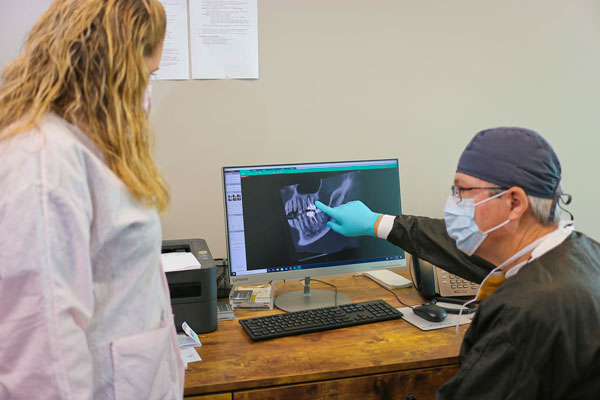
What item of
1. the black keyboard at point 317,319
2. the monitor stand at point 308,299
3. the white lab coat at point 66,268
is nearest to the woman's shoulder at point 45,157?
the white lab coat at point 66,268

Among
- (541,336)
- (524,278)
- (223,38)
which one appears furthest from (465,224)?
(223,38)

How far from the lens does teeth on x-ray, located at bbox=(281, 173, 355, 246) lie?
69.9 inches

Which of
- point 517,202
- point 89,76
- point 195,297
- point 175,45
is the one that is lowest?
point 195,297

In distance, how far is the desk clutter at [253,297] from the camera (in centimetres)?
178

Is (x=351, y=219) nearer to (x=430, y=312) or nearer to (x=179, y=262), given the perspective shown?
(x=430, y=312)

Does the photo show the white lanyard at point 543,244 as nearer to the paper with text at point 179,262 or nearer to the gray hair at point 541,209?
the gray hair at point 541,209

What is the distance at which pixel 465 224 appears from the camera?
1.34 meters

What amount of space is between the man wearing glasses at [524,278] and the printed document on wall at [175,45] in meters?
1.17

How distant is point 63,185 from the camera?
844mm

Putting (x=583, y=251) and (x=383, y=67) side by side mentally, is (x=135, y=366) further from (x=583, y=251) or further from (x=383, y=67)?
(x=383, y=67)

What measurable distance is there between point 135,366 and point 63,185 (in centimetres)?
38

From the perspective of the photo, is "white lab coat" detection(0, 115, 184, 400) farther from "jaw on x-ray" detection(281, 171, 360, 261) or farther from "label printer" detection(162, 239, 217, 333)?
"jaw on x-ray" detection(281, 171, 360, 261)

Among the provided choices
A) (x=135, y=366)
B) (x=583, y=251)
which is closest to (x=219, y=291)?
(x=135, y=366)

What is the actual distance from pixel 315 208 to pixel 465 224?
1.98ft
